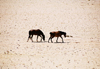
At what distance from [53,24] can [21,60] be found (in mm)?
21878

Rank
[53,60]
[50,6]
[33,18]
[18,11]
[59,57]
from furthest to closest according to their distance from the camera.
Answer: [50,6], [18,11], [33,18], [59,57], [53,60]

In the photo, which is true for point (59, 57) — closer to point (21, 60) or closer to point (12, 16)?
point (21, 60)

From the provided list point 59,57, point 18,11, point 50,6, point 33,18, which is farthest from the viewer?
point 50,6

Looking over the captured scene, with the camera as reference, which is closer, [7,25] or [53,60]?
[53,60]

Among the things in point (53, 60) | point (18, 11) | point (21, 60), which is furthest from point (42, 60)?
point (18, 11)

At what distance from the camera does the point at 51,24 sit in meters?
31.2

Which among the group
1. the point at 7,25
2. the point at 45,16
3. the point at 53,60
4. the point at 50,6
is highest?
the point at 50,6

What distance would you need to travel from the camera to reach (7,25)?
30.8 m

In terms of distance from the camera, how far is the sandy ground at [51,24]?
10469 mm

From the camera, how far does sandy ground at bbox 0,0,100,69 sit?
10.5 metres

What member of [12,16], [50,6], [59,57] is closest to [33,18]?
[12,16]

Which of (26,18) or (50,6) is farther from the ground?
(50,6)

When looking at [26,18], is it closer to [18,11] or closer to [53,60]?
[18,11]

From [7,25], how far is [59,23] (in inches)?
412
